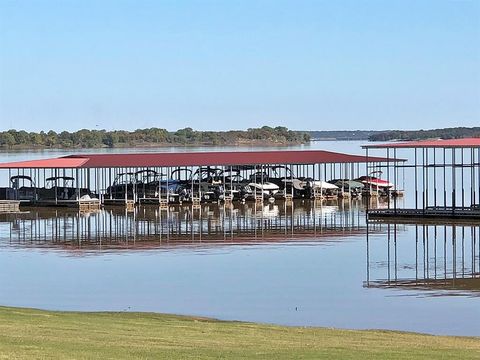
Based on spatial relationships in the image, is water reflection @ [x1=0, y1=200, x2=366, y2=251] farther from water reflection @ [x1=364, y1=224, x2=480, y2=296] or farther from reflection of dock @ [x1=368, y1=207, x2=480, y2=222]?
water reflection @ [x1=364, y1=224, x2=480, y2=296]

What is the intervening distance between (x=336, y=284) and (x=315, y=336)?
411 inches

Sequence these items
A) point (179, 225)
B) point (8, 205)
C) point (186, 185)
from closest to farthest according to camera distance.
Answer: point (179, 225)
point (8, 205)
point (186, 185)

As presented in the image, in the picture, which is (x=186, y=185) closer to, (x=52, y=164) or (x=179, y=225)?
(x=52, y=164)

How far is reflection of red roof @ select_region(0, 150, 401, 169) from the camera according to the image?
64.3 meters

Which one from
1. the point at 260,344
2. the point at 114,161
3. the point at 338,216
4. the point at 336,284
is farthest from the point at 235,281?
the point at 114,161

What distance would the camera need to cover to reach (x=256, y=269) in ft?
105

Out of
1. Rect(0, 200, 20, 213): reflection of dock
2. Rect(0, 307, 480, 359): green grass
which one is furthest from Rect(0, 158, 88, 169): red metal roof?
Rect(0, 307, 480, 359): green grass

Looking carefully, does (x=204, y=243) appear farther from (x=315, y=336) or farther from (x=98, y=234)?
(x=315, y=336)

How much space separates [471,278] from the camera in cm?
2953

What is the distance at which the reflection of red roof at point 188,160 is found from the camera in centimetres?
6434

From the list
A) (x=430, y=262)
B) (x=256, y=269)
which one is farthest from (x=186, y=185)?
(x=256, y=269)

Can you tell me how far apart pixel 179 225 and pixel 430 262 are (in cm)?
1790

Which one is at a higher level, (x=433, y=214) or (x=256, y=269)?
(x=433, y=214)

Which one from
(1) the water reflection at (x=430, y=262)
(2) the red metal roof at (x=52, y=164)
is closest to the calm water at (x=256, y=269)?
(1) the water reflection at (x=430, y=262)
